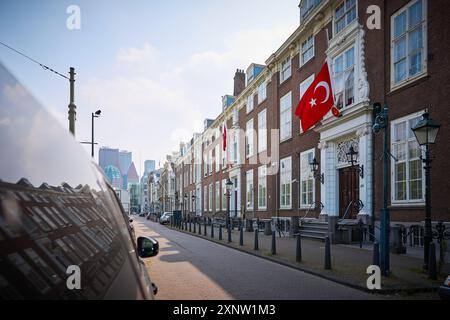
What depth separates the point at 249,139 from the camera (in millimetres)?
33469

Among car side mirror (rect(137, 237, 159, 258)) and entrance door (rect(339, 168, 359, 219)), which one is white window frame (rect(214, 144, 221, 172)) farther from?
car side mirror (rect(137, 237, 159, 258))

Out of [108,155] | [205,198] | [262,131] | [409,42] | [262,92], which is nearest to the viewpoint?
[409,42]

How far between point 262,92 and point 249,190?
29.0ft

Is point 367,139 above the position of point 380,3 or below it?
below

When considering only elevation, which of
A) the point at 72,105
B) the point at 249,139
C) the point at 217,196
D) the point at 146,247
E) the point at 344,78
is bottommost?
the point at 217,196

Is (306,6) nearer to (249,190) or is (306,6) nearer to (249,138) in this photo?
(249,138)

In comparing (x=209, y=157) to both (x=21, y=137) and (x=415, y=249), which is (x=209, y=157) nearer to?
(x=415, y=249)

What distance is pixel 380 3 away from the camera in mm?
15727

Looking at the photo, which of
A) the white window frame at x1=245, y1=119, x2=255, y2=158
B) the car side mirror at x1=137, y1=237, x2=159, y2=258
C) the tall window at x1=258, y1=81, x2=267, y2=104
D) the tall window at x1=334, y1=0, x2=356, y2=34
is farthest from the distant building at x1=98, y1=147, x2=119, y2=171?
the car side mirror at x1=137, y1=237, x2=159, y2=258

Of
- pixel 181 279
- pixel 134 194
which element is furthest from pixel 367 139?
pixel 134 194

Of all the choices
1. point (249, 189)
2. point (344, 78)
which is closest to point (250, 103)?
point (249, 189)

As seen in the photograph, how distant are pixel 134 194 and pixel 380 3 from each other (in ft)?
575

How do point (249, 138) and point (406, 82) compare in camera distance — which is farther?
point (249, 138)

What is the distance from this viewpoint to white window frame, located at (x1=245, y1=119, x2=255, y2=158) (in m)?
32.6
